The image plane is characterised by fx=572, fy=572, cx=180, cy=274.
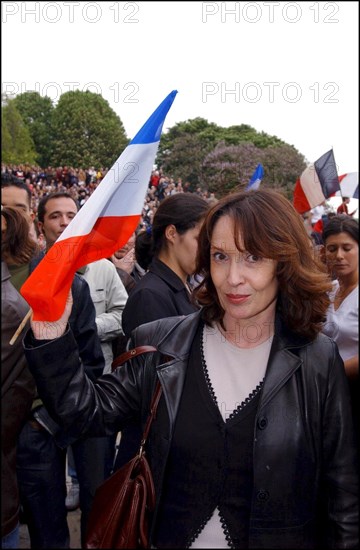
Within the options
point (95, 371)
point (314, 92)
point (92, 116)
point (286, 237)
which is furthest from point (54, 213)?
point (286, 237)

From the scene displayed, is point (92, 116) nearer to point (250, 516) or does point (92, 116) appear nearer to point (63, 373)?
point (63, 373)

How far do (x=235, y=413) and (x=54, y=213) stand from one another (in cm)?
221

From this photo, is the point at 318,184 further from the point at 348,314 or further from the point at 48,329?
the point at 48,329

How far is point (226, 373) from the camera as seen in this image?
1588mm

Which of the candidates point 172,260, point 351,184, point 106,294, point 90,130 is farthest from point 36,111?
point 172,260

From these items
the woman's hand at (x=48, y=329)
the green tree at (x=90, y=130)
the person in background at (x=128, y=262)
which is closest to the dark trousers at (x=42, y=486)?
the woman's hand at (x=48, y=329)

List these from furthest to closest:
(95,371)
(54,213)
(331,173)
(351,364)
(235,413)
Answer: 1. (331,173)
2. (54,213)
3. (95,371)
4. (351,364)
5. (235,413)

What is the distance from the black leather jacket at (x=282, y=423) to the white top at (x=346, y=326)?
0.21 meters

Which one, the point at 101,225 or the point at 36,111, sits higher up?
the point at 36,111

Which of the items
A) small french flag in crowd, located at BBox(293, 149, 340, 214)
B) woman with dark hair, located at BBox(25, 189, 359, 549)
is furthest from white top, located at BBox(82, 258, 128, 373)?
small french flag in crowd, located at BBox(293, 149, 340, 214)

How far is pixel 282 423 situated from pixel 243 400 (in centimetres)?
13

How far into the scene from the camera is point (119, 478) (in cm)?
148

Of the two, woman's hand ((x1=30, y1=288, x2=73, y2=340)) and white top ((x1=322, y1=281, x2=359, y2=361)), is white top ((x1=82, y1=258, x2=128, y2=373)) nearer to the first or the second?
white top ((x1=322, y1=281, x2=359, y2=361))

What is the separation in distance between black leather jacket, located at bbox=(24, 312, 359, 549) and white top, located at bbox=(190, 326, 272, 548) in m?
0.07
